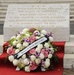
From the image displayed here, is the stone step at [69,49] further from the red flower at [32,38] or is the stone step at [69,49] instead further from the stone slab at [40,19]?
the red flower at [32,38]

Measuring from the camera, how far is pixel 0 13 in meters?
12.9

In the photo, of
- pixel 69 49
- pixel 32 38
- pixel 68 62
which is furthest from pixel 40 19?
pixel 68 62

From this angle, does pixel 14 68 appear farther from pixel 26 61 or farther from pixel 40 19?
pixel 40 19

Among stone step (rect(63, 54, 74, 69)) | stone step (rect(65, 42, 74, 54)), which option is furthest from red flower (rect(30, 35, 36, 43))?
stone step (rect(65, 42, 74, 54))

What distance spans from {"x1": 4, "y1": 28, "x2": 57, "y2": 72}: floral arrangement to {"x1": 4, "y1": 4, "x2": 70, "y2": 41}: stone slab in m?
0.99

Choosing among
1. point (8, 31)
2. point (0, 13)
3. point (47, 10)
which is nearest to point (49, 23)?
point (47, 10)

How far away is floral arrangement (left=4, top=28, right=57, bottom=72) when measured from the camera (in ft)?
16.0

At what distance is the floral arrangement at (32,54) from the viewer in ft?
16.0

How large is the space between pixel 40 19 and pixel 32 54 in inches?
70.3

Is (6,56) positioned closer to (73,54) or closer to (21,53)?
(21,53)

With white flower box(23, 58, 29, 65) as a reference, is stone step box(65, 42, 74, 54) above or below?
above

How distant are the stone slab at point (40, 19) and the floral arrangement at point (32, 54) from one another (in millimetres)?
987

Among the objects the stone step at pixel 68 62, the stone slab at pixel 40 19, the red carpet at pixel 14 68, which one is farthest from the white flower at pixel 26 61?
the stone slab at pixel 40 19

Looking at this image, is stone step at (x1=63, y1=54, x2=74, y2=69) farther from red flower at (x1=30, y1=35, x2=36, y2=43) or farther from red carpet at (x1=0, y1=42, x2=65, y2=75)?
red flower at (x1=30, y1=35, x2=36, y2=43)
